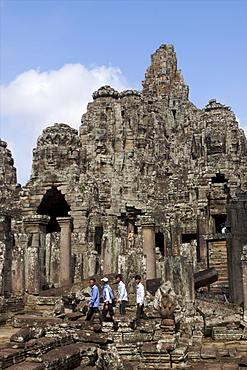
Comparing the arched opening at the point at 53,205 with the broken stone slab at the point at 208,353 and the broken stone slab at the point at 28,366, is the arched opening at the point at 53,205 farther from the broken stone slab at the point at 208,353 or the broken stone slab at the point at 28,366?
the broken stone slab at the point at 28,366

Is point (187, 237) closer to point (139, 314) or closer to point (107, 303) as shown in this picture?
point (139, 314)

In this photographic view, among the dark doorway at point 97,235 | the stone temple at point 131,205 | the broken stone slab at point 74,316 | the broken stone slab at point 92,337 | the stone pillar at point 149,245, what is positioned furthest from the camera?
the dark doorway at point 97,235

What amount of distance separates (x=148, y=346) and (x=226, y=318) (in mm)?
2955

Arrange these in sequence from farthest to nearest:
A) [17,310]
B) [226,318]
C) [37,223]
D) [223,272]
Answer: [223,272], [37,223], [17,310], [226,318]

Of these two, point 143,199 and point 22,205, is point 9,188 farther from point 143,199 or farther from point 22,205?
point 22,205

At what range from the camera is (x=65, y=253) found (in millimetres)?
17641

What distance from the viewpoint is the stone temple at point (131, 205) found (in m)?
14.9

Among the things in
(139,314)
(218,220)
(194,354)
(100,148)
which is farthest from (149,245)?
(100,148)

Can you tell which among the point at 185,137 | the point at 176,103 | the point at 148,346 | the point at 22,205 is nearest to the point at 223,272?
the point at 22,205

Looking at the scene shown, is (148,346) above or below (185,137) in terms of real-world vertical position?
below

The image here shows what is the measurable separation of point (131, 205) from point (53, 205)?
1363 cm

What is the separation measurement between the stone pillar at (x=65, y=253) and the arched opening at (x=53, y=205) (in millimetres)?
2899

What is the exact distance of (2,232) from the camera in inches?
588

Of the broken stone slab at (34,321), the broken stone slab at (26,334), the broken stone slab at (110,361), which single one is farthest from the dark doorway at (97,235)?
the broken stone slab at (110,361)
